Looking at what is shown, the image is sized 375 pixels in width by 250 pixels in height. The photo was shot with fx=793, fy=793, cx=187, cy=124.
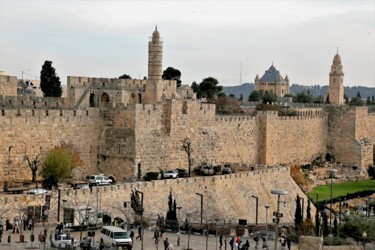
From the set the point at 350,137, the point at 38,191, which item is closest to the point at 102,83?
the point at 38,191

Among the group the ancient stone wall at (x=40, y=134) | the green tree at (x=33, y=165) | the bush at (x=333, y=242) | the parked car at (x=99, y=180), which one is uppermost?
the ancient stone wall at (x=40, y=134)

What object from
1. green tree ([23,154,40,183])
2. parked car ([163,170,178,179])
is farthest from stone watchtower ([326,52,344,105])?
green tree ([23,154,40,183])

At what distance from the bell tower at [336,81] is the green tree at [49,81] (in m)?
41.3

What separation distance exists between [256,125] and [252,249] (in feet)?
66.4

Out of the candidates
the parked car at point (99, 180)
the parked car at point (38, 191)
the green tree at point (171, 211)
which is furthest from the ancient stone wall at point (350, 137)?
the parked car at point (38, 191)

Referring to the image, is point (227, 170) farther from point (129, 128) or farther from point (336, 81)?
point (336, 81)

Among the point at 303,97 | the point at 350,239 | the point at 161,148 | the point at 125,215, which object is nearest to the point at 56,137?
the point at 161,148

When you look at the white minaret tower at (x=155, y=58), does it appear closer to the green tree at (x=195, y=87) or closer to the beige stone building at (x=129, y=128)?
the beige stone building at (x=129, y=128)

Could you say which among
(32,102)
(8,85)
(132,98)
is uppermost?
(8,85)

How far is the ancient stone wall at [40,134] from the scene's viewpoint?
30.5 m

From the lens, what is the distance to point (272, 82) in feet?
351

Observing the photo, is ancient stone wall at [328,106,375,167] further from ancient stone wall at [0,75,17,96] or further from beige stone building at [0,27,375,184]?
ancient stone wall at [0,75,17,96]

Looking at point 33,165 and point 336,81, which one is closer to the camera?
point 33,165

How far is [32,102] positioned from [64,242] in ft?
49.3
